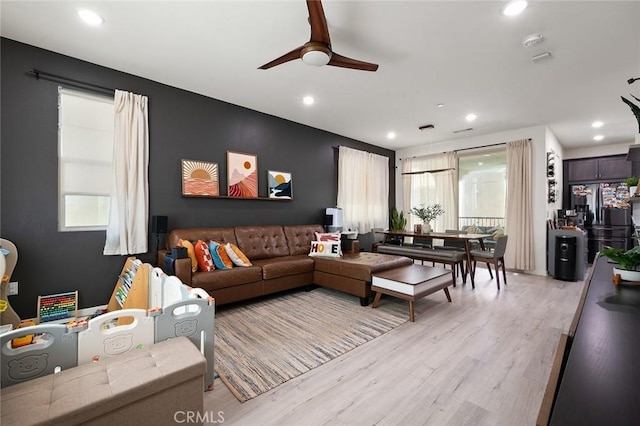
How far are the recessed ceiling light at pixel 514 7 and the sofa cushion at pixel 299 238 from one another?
3537 millimetres

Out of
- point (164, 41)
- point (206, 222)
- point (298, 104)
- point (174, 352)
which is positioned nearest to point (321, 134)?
point (298, 104)

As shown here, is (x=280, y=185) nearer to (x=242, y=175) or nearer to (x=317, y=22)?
(x=242, y=175)

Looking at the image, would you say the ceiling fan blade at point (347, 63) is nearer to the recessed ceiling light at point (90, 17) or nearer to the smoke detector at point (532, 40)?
the smoke detector at point (532, 40)

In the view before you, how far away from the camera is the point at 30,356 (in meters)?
1.27

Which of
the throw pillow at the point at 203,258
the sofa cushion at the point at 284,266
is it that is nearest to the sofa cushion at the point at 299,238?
the sofa cushion at the point at 284,266

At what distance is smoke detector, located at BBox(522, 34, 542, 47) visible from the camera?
2460mm

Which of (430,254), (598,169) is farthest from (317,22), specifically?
(598,169)

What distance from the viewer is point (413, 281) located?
293cm

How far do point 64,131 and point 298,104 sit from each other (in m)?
2.77

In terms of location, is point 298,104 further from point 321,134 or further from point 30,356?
point 30,356

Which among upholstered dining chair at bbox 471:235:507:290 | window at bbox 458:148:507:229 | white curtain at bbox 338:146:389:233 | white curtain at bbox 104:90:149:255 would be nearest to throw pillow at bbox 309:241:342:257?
white curtain at bbox 338:146:389:233

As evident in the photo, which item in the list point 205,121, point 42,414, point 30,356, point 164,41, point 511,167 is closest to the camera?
point 42,414

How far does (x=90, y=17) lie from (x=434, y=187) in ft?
20.6

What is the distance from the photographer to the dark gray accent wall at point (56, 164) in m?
2.65
